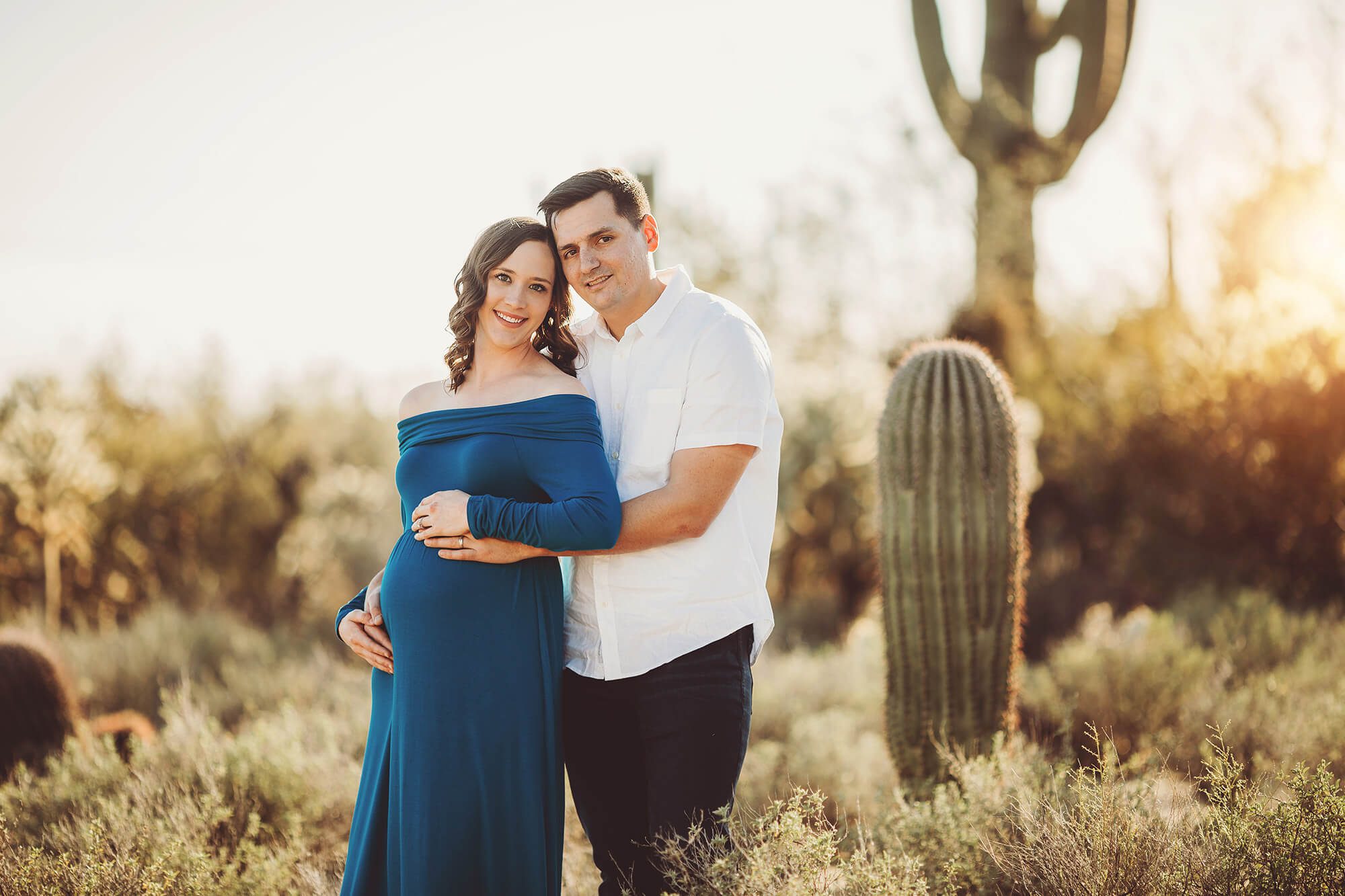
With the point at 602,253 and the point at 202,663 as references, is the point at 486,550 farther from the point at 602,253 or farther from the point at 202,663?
the point at 202,663

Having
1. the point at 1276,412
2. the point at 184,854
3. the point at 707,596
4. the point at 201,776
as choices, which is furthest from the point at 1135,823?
the point at 1276,412

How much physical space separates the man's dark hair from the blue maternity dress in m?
0.60

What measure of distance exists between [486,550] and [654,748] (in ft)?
2.44

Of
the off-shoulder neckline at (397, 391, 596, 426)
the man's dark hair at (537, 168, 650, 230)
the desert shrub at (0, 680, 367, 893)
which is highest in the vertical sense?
the man's dark hair at (537, 168, 650, 230)

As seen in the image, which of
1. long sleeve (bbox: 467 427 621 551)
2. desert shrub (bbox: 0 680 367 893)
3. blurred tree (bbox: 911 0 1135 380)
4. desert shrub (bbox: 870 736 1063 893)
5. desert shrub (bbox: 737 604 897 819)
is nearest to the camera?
long sleeve (bbox: 467 427 621 551)

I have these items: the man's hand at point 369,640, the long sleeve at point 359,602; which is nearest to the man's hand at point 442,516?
the long sleeve at point 359,602

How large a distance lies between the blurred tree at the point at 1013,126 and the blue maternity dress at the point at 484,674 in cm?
950

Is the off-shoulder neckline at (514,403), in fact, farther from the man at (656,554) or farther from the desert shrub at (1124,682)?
the desert shrub at (1124,682)

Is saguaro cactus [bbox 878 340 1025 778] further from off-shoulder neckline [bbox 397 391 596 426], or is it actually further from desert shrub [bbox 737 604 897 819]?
off-shoulder neckline [bbox 397 391 596 426]

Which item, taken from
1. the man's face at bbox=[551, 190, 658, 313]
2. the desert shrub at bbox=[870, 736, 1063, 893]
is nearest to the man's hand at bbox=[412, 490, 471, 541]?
the man's face at bbox=[551, 190, 658, 313]

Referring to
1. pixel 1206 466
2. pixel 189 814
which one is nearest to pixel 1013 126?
pixel 1206 466

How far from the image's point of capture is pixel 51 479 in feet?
25.8

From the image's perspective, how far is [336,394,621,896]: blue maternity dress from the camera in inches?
101

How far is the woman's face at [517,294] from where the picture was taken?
2.89 metres
